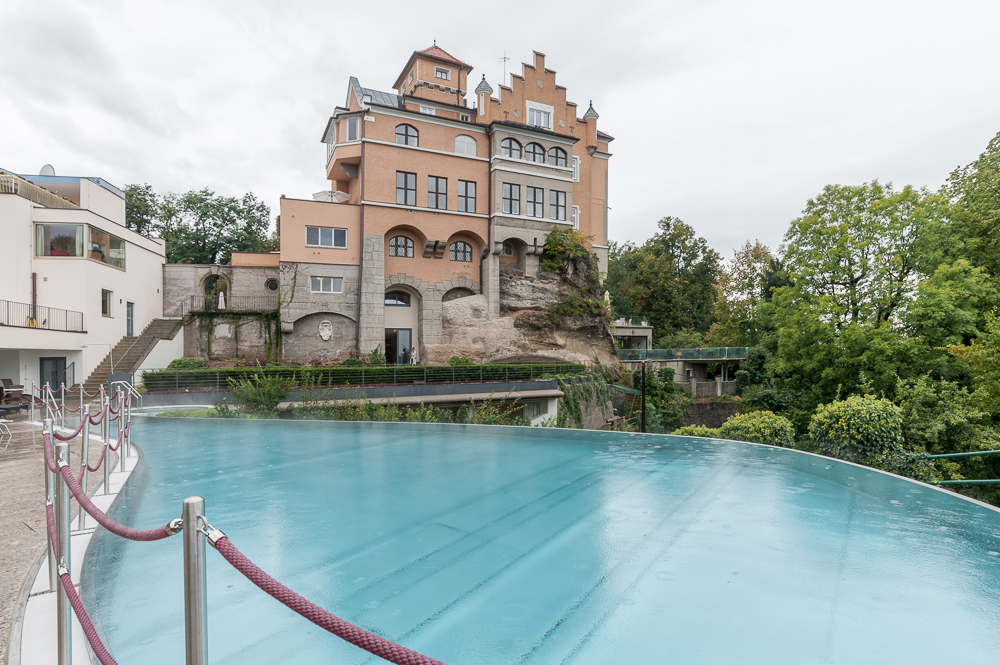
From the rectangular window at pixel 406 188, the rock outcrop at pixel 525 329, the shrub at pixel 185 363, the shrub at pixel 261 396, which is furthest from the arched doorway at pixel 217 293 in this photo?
the shrub at pixel 261 396

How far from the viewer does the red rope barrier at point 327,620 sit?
124cm

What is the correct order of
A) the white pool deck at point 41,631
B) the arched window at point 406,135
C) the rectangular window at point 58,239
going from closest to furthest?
the white pool deck at point 41,631 < the rectangular window at point 58,239 < the arched window at point 406,135

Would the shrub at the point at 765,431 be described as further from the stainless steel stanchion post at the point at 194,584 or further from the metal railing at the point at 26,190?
the metal railing at the point at 26,190

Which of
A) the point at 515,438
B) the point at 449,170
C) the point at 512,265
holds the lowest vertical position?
the point at 515,438

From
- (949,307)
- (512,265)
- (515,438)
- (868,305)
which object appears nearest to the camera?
(515,438)

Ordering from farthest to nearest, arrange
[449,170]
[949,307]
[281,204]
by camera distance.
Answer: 1. [449,170]
2. [281,204]
3. [949,307]

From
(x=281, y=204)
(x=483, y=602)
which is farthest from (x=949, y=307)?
(x=281, y=204)

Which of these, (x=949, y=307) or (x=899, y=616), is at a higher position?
(x=949, y=307)

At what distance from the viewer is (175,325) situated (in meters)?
25.6

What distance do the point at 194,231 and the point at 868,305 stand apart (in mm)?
43808

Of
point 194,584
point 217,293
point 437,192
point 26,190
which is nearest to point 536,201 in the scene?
point 437,192

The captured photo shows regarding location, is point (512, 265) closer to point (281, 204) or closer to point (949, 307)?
point (281, 204)

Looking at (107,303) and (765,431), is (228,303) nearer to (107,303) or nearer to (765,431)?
(107,303)

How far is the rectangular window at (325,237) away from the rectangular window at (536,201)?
10884 millimetres
